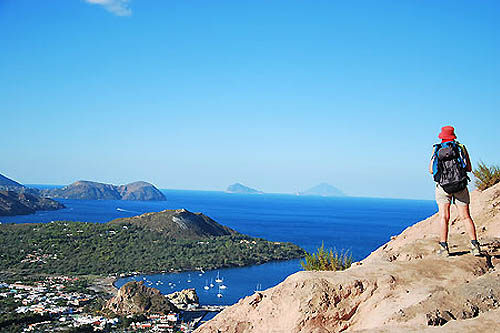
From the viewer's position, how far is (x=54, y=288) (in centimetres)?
4884

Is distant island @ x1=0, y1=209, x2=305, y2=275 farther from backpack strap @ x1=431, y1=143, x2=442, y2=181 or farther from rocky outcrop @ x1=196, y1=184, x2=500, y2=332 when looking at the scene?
backpack strap @ x1=431, y1=143, x2=442, y2=181

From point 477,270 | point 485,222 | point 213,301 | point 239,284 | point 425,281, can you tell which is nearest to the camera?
point 425,281

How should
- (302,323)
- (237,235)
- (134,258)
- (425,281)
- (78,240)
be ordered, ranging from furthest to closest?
1. (237,235)
2. (78,240)
3. (134,258)
4. (425,281)
5. (302,323)

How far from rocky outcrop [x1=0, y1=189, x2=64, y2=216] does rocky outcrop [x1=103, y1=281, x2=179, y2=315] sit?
11293cm

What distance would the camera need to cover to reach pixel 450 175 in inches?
252

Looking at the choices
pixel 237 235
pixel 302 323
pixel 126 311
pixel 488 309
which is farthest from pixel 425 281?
pixel 237 235

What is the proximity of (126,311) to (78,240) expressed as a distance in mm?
45495

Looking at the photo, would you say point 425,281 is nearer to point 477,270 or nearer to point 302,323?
point 477,270

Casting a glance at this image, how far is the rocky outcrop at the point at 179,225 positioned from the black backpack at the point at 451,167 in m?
82.8

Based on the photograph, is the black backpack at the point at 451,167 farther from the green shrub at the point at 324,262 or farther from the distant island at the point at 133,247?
the distant island at the point at 133,247

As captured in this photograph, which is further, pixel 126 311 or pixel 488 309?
pixel 126 311

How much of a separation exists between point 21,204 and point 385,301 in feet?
528

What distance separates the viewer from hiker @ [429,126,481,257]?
6.36 meters

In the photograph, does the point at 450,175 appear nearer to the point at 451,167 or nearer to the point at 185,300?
the point at 451,167
